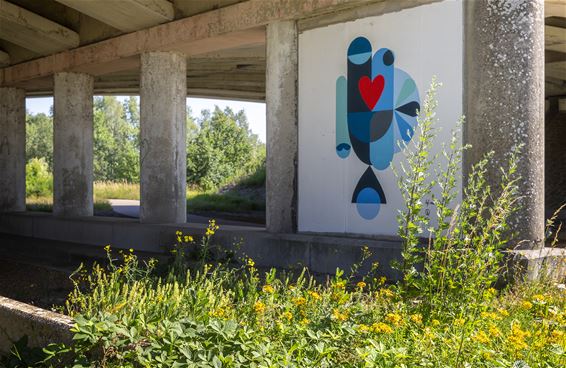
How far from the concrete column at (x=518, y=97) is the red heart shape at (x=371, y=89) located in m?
1.51

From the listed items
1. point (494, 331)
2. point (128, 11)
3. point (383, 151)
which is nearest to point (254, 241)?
point (383, 151)

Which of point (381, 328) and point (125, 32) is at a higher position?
point (125, 32)

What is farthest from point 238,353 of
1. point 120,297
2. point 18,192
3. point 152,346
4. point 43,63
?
point 18,192

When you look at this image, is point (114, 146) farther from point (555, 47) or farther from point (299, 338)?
point (299, 338)

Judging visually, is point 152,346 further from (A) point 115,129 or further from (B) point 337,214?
(A) point 115,129

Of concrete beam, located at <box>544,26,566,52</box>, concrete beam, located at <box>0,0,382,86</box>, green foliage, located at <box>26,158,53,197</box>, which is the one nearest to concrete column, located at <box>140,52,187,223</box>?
concrete beam, located at <box>0,0,382,86</box>

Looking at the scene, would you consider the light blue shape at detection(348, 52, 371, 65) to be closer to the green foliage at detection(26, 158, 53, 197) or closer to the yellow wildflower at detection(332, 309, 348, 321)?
the yellow wildflower at detection(332, 309, 348, 321)

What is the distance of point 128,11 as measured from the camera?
10.2 m

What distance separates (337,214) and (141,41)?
4760 millimetres

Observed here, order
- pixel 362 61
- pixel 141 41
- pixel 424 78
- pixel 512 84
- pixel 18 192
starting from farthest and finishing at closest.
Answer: pixel 18 192 → pixel 141 41 → pixel 362 61 → pixel 424 78 → pixel 512 84

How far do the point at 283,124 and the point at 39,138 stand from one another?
6880 centimetres

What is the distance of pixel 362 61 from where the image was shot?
26.1 ft

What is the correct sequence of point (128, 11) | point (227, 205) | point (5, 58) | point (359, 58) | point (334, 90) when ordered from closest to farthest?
1. point (359, 58)
2. point (334, 90)
3. point (128, 11)
4. point (5, 58)
5. point (227, 205)

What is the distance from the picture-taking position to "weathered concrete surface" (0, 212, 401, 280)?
24.2 feet
